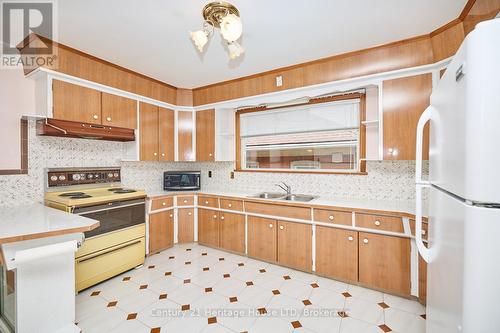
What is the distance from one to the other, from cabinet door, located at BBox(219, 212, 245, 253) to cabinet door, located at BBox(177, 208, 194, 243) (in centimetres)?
58

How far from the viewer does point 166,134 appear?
12.2 feet

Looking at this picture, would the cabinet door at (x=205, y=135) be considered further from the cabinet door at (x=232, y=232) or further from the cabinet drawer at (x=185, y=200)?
the cabinet door at (x=232, y=232)

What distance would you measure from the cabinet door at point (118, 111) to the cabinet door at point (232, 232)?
6.21 feet

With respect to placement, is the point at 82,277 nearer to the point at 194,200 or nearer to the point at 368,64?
the point at 194,200

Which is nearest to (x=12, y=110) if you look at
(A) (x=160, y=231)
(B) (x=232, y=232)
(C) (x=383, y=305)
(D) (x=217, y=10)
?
(A) (x=160, y=231)

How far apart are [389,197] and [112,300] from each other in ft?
10.7

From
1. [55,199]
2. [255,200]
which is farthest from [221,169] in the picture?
[55,199]

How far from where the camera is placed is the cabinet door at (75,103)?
2.43 metres

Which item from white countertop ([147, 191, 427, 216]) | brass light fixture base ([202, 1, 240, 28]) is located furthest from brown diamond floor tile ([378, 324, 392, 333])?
brass light fixture base ([202, 1, 240, 28])

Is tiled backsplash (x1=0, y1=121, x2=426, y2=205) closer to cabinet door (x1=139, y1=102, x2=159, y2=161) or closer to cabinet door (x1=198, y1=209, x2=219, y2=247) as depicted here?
cabinet door (x1=139, y1=102, x2=159, y2=161)

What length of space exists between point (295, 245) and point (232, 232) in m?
0.99

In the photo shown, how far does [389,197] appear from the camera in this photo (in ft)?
8.87

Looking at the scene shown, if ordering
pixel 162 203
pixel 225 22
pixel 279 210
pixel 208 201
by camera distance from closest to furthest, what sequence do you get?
pixel 225 22, pixel 279 210, pixel 162 203, pixel 208 201

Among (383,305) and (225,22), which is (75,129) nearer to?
(225,22)
